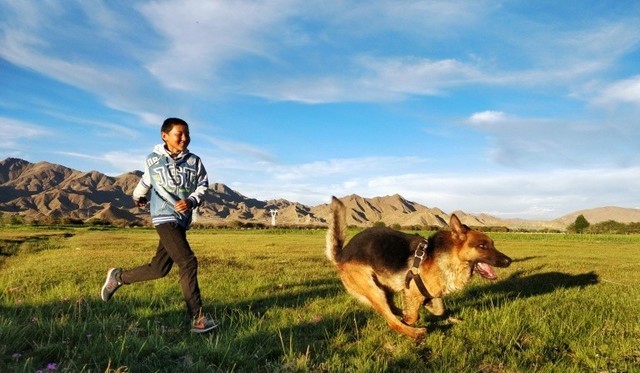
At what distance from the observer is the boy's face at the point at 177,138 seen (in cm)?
609

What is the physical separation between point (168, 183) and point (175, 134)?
2.34 ft

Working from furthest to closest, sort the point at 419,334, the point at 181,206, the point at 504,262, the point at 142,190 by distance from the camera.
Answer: the point at 142,190
the point at 504,262
the point at 181,206
the point at 419,334

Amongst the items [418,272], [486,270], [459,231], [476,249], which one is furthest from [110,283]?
[486,270]

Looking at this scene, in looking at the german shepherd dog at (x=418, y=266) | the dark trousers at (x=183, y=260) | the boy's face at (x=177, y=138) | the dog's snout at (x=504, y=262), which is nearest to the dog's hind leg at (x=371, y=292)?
the german shepherd dog at (x=418, y=266)

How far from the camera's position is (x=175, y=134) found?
6.08m

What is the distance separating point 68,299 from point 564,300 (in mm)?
9321

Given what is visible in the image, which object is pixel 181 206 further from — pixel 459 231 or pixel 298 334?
pixel 459 231

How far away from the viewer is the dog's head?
6070 mm

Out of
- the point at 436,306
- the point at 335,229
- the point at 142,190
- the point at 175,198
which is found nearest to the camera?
the point at 175,198

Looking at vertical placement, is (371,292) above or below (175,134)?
below

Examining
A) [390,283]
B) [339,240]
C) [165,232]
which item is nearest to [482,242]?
[390,283]

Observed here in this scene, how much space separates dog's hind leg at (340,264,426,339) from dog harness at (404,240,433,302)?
0.44 metres

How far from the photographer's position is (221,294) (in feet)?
27.9

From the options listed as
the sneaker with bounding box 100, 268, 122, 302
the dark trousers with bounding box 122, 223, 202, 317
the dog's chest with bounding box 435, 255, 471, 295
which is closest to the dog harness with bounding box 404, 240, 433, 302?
the dog's chest with bounding box 435, 255, 471, 295
